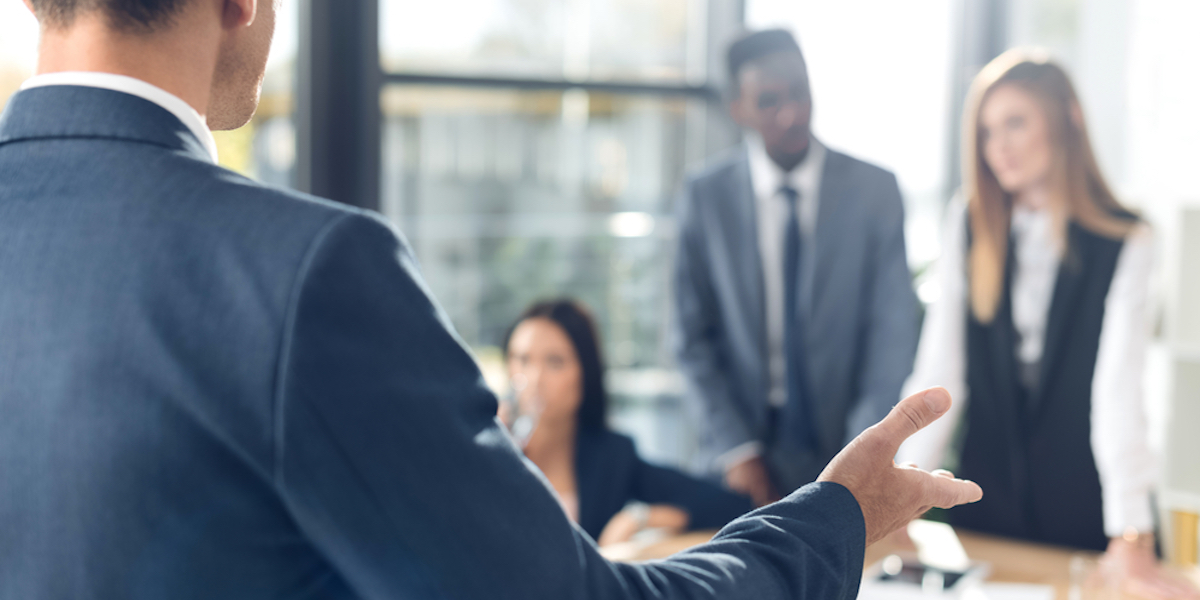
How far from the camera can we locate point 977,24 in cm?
332

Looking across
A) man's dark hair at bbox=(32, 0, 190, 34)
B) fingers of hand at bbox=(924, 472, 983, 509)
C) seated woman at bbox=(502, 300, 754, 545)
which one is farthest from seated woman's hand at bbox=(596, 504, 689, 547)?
man's dark hair at bbox=(32, 0, 190, 34)

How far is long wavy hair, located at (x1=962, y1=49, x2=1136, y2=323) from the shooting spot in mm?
2039

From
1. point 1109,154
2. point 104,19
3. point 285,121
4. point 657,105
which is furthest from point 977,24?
point 104,19

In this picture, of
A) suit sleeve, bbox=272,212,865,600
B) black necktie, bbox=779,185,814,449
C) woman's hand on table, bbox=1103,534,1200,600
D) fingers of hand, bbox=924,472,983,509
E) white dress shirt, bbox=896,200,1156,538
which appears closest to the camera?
suit sleeve, bbox=272,212,865,600

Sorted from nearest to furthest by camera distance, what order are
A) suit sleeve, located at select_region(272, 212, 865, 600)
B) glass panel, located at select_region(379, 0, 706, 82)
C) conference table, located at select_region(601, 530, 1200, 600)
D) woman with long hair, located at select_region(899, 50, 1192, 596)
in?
suit sleeve, located at select_region(272, 212, 865, 600) < conference table, located at select_region(601, 530, 1200, 600) < woman with long hair, located at select_region(899, 50, 1192, 596) < glass panel, located at select_region(379, 0, 706, 82)

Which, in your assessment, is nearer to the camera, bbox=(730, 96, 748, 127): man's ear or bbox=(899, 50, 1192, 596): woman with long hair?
bbox=(899, 50, 1192, 596): woman with long hair

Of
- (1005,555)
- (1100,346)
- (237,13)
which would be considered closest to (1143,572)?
(1005,555)

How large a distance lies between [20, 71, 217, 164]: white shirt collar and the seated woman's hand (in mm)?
1693

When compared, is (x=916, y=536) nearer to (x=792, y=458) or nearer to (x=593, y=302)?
(x=792, y=458)

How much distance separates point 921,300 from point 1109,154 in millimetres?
858

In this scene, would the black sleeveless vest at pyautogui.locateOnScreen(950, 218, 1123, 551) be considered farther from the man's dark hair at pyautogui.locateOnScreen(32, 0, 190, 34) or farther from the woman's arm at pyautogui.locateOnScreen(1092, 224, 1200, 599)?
the man's dark hair at pyautogui.locateOnScreen(32, 0, 190, 34)

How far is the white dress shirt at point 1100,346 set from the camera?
187 centimetres

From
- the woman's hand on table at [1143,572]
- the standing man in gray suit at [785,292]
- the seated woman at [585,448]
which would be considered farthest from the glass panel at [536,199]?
the woman's hand on table at [1143,572]

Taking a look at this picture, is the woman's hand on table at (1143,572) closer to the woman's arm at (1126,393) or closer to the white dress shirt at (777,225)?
the woman's arm at (1126,393)
